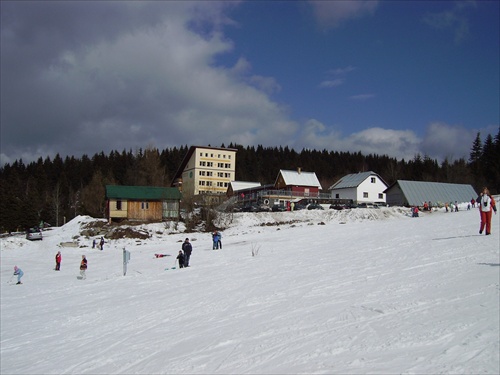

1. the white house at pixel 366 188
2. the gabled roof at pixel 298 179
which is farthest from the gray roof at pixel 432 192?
the gabled roof at pixel 298 179

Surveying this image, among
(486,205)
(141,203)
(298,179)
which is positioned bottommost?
(486,205)

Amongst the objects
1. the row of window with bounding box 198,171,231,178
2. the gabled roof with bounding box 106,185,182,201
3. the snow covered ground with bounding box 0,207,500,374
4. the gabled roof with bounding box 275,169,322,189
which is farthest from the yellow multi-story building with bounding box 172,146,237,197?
the snow covered ground with bounding box 0,207,500,374

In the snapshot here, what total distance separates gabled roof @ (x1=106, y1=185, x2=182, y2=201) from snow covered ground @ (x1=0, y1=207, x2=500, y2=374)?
1258 inches

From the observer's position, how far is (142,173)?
82500 mm

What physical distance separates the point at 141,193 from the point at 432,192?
138 feet

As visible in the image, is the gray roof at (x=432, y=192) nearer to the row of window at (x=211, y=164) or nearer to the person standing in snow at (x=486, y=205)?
the row of window at (x=211, y=164)

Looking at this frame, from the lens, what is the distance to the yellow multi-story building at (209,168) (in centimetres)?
8925

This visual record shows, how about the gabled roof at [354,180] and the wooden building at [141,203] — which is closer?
the wooden building at [141,203]

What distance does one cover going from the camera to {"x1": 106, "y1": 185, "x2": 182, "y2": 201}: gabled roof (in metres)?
53.9

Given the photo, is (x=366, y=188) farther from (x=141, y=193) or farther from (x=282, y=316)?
(x=282, y=316)

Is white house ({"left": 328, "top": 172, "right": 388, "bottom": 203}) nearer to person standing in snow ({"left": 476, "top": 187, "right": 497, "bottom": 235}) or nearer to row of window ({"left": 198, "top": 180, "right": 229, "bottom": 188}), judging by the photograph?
row of window ({"left": 198, "top": 180, "right": 229, "bottom": 188})

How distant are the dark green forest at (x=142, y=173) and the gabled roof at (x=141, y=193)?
1469 centimetres

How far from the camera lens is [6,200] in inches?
3009

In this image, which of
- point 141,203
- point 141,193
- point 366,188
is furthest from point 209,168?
point 141,203
